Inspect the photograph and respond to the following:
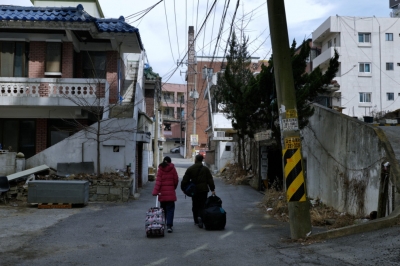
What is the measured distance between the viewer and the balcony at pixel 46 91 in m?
17.1

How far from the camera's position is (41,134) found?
18.7 m

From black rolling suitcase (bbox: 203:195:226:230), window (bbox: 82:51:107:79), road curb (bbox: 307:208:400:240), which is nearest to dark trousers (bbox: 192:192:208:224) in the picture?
black rolling suitcase (bbox: 203:195:226:230)

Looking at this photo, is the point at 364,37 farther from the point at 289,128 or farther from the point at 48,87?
the point at 289,128

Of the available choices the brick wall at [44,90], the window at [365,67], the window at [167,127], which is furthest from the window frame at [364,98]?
the window at [167,127]

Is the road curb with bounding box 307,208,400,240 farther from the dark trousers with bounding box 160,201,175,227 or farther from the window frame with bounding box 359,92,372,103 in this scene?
the window frame with bounding box 359,92,372,103

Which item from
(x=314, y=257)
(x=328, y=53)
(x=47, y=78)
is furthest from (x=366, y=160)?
(x=328, y=53)

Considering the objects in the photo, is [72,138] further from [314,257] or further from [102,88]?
[314,257]

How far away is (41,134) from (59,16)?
504cm

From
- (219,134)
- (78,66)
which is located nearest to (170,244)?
(78,66)

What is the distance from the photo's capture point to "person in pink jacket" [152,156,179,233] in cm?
999

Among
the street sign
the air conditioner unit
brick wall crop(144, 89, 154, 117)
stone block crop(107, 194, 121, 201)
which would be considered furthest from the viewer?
the street sign

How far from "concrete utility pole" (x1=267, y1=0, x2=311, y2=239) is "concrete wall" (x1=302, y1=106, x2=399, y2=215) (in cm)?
200

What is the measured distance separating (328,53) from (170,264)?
37.1 m

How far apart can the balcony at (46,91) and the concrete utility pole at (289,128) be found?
33.1 feet
